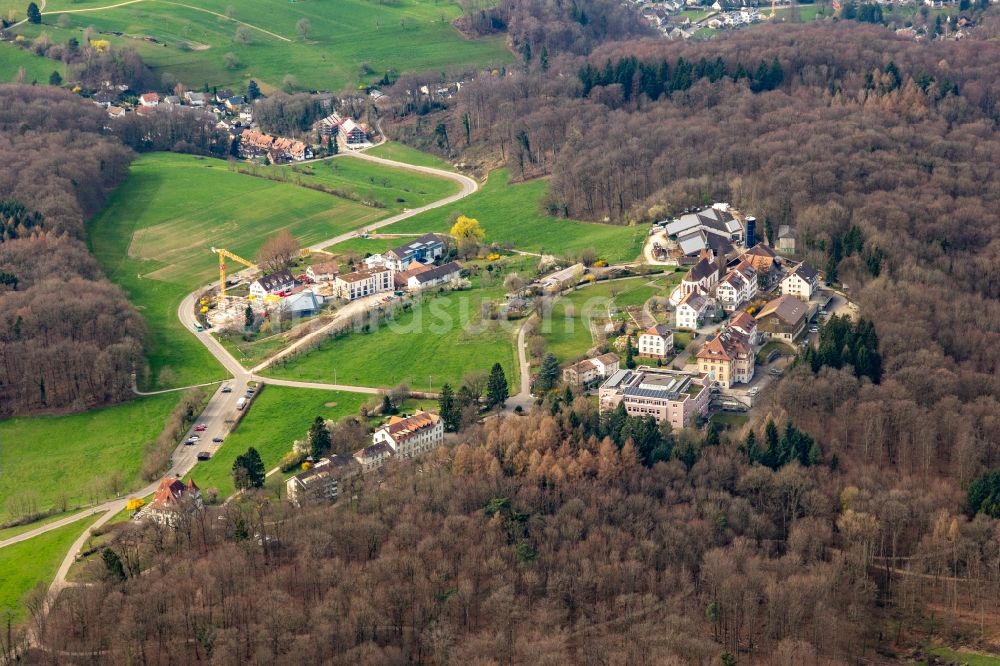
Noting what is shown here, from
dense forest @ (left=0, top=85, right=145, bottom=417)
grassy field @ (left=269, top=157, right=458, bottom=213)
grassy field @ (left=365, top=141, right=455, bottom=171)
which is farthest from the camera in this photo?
grassy field @ (left=365, top=141, right=455, bottom=171)

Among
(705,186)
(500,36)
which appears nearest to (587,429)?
(705,186)

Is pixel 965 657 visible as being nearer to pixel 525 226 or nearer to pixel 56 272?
pixel 525 226

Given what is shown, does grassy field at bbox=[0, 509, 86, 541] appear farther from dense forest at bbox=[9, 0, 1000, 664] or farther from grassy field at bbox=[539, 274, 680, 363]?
grassy field at bbox=[539, 274, 680, 363]

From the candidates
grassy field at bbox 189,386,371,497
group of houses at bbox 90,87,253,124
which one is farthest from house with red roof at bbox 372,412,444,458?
group of houses at bbox 90,87,253,124

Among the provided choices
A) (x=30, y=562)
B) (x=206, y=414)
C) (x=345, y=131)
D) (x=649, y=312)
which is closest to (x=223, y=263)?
(x=206, y=414)

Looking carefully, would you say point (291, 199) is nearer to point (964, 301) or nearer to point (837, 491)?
point (964, 301)

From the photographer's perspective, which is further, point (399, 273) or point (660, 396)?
point (399, 273)
